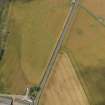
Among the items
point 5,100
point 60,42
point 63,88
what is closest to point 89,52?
point 60,42

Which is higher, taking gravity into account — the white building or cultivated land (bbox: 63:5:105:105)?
cultivated land (bbox: 63:5:105:105)

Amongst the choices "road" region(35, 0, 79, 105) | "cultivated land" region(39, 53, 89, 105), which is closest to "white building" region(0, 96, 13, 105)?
"road" region(35, 0, 79, 105)

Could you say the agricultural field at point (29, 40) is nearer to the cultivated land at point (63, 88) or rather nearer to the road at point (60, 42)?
the road at point (60, 42)

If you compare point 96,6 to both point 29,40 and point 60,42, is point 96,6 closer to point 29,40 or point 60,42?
point 60,42

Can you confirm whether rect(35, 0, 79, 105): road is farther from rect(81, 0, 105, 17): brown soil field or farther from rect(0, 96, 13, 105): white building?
rect(0, 96, 13, 105): white building

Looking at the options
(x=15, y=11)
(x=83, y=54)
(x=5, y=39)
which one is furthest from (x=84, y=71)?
(x=15, y=11)

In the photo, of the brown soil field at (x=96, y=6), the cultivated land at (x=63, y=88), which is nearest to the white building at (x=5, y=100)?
the cultivated land at (x=63, y=88)

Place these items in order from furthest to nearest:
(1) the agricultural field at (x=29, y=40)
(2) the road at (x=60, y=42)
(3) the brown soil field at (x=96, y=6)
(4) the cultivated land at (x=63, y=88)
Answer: (3) the brown soil field at (x=96, y=6)
(1) the agricultural field at (x=29, y=40)
(2) the road at (x=60, y=42)
(4) the cultivated land at (x=63, y=88)
